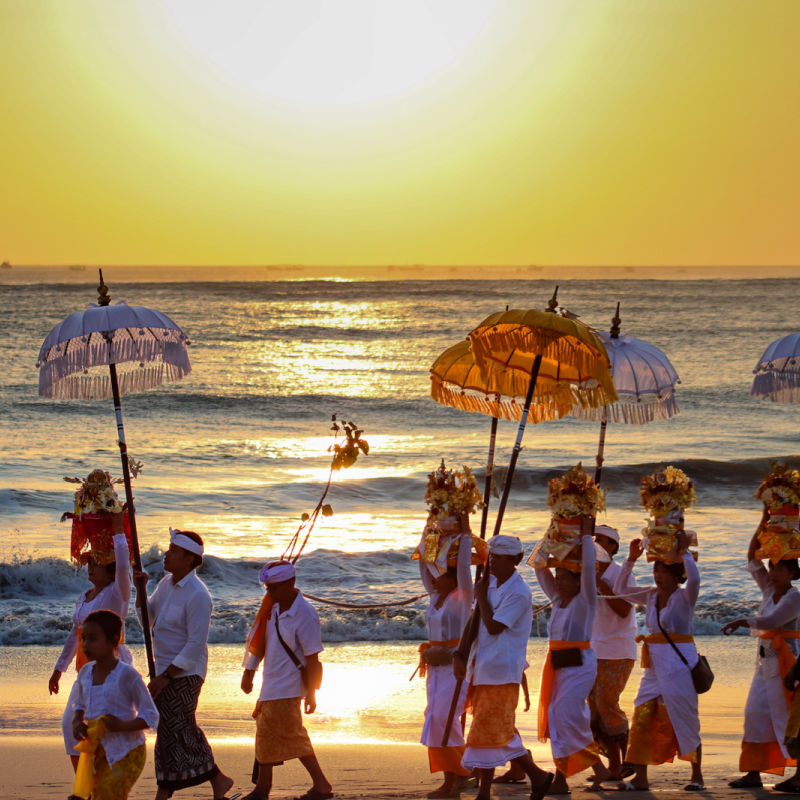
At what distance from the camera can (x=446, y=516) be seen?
704 centimetres

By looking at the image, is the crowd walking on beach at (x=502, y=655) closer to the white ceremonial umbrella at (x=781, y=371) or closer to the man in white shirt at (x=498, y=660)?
the man in white shirt at (x=498, y=660)

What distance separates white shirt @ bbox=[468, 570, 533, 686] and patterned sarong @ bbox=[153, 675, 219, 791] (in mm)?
1570

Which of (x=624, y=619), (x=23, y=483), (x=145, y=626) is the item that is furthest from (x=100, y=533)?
(x=23, y=483)

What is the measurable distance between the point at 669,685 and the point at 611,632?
0.66 m

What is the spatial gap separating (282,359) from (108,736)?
44964 mm

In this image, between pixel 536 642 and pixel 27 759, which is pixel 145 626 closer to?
pixel 27 759

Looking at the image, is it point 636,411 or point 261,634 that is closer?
point 261,634

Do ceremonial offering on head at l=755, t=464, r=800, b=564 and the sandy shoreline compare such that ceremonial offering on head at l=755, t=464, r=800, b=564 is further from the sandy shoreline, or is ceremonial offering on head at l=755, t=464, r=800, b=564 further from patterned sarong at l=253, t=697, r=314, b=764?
patterned sarong at l=253, t=697, r=314, b=764

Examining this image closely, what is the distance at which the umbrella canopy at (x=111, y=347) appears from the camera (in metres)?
6.99

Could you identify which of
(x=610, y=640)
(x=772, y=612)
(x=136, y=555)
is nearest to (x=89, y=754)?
(x=136, y=555)

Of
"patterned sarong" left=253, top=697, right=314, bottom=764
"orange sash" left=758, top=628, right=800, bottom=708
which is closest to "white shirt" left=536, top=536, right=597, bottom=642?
"orange sash" left=758, top=628, right=800, bottom=708

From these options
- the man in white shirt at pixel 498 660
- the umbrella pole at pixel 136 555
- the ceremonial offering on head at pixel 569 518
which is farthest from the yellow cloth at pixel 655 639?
the umbrella pole at pixel 136 555

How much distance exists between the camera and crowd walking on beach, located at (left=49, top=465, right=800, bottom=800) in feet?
21.2

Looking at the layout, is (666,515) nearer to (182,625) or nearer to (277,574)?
(277,574)
